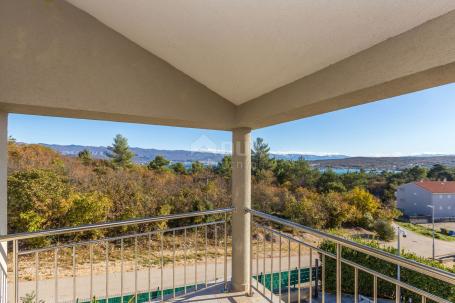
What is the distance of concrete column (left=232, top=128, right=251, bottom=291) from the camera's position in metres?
2.96

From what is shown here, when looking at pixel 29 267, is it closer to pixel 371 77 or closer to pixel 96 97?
pixel 96 97

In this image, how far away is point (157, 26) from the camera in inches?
74.0

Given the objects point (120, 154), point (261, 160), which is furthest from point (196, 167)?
point (261, 160)

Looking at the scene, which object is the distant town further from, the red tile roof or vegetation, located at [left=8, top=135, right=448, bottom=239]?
the red tile roof

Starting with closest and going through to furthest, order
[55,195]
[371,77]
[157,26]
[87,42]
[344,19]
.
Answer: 1. [344,19]
2. [371,77]
3. [157,26]
4. [87,42]
5. [55,195]

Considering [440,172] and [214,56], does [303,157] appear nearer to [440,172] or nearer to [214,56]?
[440,172]

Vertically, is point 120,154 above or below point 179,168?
above

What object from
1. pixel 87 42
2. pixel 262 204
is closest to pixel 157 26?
pixel 87 42

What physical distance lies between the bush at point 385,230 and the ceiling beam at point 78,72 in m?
7.84

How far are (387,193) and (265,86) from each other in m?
6.53

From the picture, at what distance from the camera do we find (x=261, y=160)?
11977mm

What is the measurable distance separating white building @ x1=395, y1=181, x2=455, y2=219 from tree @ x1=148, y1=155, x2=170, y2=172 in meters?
6.57

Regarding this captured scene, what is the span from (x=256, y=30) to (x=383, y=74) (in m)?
0.78

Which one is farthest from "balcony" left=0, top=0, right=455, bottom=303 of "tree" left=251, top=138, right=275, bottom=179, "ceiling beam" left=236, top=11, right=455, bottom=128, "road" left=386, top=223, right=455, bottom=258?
"tree" left=251, top=138, right=275, bottom=179
